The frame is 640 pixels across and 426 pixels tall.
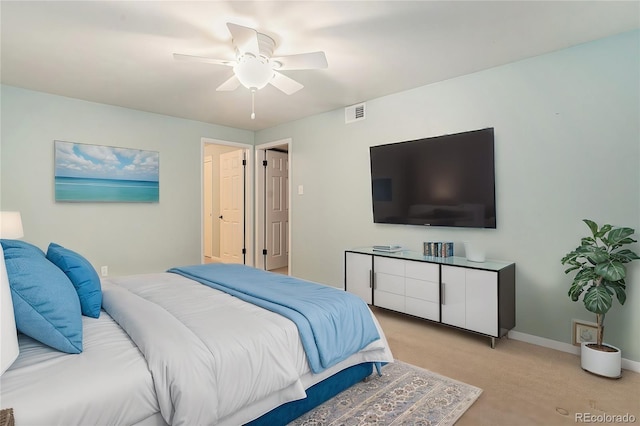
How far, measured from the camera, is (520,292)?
10.2ft

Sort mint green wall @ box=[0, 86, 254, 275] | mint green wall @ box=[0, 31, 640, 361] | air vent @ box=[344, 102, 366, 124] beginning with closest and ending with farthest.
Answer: mint green wall @ box=[0, 31, 640, 361] → mint green wall @ box=[0, 86, 254, 275] → air vent @ box=[344, 102, 366, 124]

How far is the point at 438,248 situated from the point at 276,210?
3.38 meters

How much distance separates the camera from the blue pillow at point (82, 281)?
1.86m

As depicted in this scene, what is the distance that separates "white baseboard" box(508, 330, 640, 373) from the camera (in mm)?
2561

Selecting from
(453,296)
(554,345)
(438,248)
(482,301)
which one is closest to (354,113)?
(438,248)

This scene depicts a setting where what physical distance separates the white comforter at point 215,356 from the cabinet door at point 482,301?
1.43m

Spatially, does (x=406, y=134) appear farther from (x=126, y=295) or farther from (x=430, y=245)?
(x=126, y=295)

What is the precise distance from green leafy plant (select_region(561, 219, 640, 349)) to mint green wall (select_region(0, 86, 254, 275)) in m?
4.54

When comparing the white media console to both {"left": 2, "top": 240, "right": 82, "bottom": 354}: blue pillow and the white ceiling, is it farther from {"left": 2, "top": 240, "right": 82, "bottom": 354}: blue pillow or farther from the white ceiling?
{"left": 2, "top": 240, "right": 82, "bottom": 354}: blue pillow

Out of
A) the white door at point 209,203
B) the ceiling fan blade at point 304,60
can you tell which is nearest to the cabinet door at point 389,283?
the ceiling fan blade at point 304,60

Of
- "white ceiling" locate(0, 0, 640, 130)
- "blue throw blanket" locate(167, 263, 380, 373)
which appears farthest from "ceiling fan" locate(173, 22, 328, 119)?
"blue throw blanket" locate(167, 263, 380, 373)

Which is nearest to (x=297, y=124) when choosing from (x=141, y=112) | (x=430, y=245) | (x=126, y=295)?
(x=141, y=112)

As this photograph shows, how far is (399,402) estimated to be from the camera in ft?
6.86

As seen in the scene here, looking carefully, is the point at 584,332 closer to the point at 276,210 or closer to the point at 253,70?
the point at 253,70
